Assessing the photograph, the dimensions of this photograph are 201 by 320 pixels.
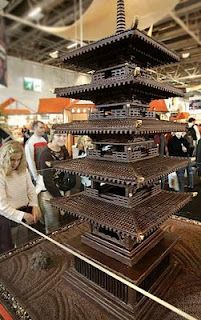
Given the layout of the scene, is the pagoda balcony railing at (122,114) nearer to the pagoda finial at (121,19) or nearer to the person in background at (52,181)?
the pagoda finial at (121,19)

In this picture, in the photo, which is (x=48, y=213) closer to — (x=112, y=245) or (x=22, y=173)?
→ (x=22, y=173)

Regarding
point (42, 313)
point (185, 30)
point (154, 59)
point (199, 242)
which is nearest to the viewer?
point (42, 313)

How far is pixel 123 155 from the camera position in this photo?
7.41 feet

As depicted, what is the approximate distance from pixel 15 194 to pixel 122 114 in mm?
1677

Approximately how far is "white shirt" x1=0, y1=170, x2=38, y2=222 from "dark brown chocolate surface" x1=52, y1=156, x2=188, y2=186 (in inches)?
24.9

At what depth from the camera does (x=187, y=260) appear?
292cm

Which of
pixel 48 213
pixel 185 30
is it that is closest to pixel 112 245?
pixel 48 213

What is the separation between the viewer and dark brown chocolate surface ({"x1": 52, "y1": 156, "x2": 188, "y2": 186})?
1.89 meters

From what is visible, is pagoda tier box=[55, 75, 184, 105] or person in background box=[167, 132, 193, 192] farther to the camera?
person in background box=[167, 132, 193, 192]

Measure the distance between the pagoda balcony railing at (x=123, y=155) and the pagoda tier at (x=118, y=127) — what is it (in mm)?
273

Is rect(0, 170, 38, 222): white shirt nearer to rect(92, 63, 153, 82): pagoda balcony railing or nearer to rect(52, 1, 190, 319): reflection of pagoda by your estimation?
rect(52, 1, 190, 319): reflection of pagoda

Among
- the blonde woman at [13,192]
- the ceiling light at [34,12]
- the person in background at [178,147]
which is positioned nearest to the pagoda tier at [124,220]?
the blonde woman at [13,192]

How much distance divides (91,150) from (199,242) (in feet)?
7.25

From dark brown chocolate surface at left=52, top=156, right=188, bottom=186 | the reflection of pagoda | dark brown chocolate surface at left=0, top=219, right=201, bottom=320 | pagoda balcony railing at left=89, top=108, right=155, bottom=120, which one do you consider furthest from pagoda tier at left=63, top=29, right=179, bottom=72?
dark brown chocolate surface at left=0, top=219, right=201, bottom=320
